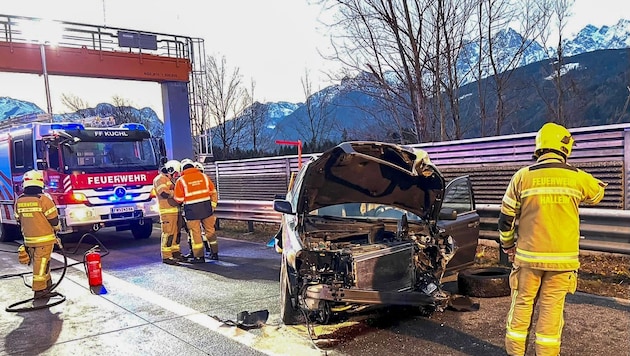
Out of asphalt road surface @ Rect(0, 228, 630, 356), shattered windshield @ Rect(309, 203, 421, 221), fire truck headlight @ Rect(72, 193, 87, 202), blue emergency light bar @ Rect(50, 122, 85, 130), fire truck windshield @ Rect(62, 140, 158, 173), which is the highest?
blue emergency light bar @ Rect(50, 122, 85, 130)

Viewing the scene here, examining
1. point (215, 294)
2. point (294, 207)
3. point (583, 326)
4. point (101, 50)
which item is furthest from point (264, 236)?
point (101, 50)

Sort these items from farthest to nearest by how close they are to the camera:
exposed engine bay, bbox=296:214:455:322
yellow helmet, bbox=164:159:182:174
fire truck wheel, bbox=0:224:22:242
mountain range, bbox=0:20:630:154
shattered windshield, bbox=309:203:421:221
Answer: mountain range, bbox=0:20:630:154 → fire truck wheel, bbox=0:224:22:242 → yellow helmet, bbox=164:159:182:174 → shattered windshield, bbox=309:203:421:221 → exposed engine bay, bbox=296:214:455:322

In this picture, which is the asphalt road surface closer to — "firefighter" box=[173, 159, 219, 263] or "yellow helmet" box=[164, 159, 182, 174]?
"firefighter" box=[173, 159, 219, 263]

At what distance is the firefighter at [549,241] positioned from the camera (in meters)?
3.49

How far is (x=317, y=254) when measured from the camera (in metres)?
4.38

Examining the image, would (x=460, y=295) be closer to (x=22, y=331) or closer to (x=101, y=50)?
(x=22, y=331)

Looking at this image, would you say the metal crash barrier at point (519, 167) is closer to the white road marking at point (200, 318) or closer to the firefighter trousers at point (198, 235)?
the firefighter trousers at point (198, 235)

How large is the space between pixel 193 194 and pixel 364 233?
407 centimetres

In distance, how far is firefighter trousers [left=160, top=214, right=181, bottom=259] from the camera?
8445 millimetres

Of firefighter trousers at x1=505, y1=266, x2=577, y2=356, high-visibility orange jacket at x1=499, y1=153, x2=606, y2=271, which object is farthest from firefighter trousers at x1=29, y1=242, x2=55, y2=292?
high-visibility orange jacket at x1=499, y1=153, x2=606, y2=271

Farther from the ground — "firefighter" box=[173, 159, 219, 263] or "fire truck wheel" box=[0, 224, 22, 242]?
"firefighter" box=[173, 159, 219, 263]

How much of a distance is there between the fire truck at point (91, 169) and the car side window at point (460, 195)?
7.12 meters

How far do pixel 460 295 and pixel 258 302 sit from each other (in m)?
2.27

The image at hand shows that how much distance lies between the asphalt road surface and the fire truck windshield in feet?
12.9
